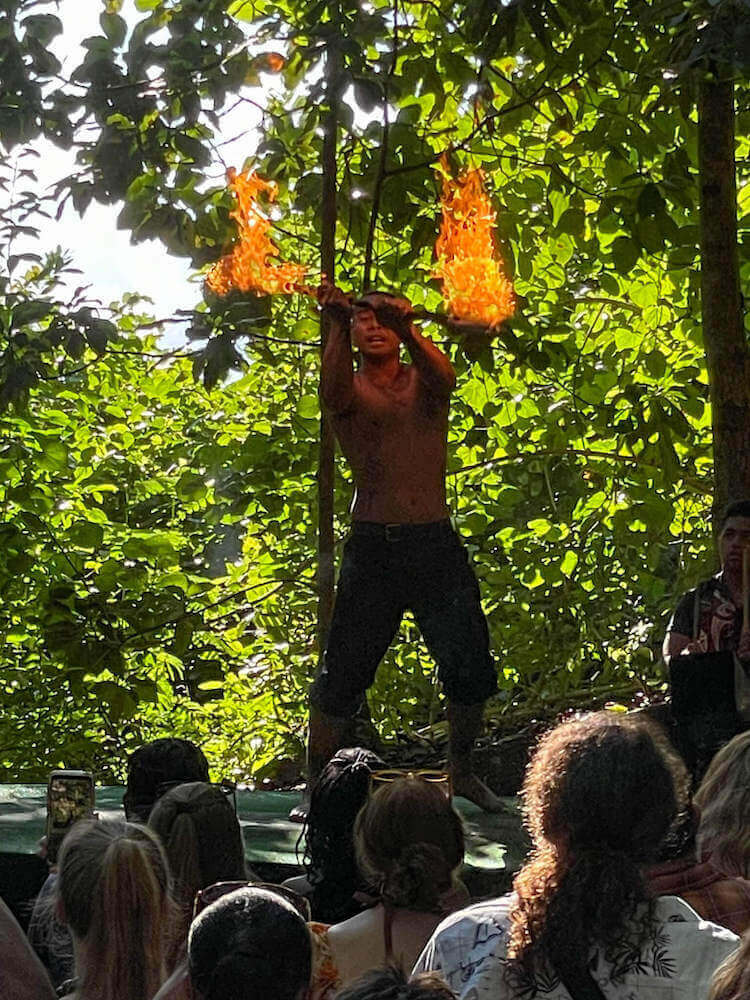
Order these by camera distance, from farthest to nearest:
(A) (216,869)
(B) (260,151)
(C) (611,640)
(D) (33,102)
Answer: (C) (611,640) < (B) (260,151) < (D) (33,102) < (A) (216,869)

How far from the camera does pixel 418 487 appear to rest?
17.7ft

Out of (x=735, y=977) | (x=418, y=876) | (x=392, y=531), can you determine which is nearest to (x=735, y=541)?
(x=392, y=531)

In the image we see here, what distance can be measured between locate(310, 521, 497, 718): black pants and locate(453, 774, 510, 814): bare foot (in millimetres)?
310

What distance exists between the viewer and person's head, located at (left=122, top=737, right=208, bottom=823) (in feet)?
12.2

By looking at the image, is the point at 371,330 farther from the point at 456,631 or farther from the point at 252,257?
the point at 252,257

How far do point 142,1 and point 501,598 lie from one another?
133 inches

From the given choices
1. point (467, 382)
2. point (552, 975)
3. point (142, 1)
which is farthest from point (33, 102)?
point (552, 975)

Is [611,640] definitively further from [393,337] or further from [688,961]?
[688,961]

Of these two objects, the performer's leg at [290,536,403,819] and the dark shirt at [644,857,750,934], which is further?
the performer's leg at [290,536,403,819]

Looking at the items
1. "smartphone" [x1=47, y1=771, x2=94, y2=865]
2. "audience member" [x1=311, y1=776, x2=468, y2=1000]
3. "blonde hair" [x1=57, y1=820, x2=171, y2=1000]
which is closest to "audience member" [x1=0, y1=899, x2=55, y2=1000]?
"blonde hair" [x1=57, y1=820, x2=171, y2=1000]

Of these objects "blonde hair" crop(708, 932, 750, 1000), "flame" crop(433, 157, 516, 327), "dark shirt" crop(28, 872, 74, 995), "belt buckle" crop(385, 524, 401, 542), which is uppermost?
"flame" crop(433, 157, 516, 327)

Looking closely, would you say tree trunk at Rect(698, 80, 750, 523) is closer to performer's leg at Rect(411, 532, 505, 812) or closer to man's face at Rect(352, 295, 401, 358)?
performer's leg at Rect(411, 532, 505, 812)

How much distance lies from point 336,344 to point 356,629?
1021 mm

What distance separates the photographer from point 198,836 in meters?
3.12
